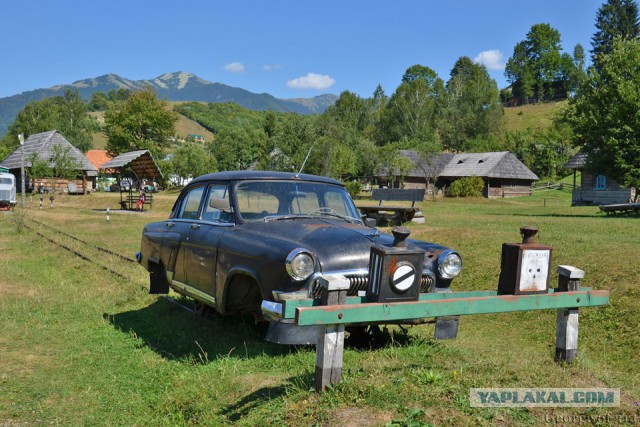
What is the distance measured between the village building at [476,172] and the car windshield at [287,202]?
45577 mm

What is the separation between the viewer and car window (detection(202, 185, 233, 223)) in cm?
585

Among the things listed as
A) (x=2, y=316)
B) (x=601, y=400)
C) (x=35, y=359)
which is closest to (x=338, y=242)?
(x=601, y=400)

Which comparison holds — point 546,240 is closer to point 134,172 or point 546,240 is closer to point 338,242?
point 338,242

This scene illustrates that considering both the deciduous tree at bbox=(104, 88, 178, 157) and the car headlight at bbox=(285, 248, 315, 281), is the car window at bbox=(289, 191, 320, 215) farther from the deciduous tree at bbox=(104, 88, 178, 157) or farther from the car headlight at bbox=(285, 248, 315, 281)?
the deciduous tree at bbox=(104, 88, 178, 157)

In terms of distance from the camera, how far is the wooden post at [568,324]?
4355 mm

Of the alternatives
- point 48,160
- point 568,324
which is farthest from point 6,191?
point 568,324

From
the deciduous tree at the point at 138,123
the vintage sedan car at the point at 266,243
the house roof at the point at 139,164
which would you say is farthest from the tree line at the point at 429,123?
the vintage sedan car at the point at 266,243

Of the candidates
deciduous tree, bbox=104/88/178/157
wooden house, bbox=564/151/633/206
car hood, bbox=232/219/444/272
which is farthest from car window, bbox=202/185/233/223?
deciduous tree, bbox=104/88/178/157

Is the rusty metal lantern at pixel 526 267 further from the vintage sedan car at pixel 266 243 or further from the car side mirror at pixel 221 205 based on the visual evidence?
the car side mirror at pixel 221 205

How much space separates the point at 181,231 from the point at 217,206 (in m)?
1.02

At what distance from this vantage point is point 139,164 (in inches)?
1374

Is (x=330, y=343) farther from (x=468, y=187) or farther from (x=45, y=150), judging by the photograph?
(x=45, y=150)

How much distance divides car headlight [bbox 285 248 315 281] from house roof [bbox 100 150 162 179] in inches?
1211

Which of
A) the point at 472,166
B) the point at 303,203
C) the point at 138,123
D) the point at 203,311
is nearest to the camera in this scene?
the point at 303,203
